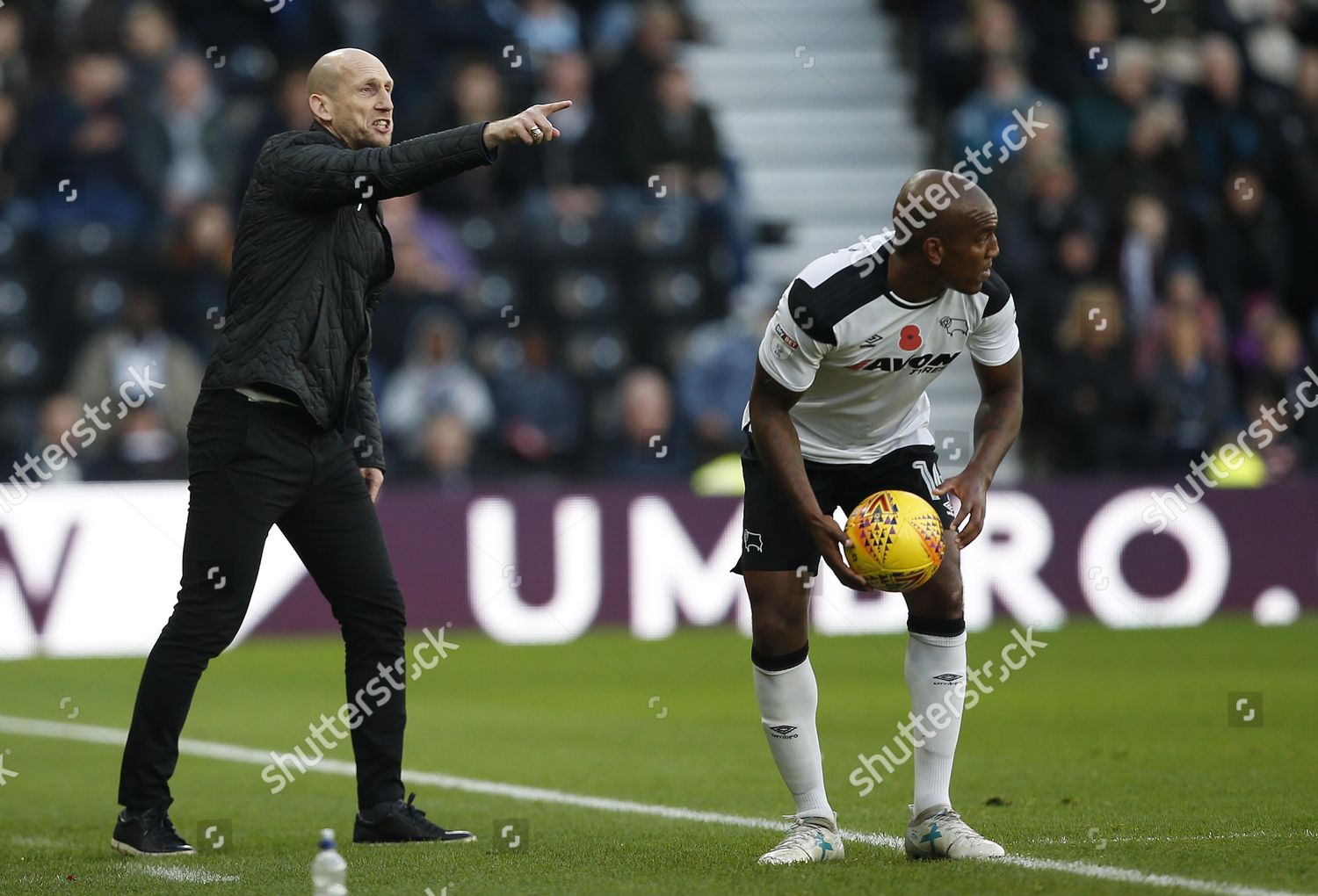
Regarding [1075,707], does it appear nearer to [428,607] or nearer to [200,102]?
[428,607]

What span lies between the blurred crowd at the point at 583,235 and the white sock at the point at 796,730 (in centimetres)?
949

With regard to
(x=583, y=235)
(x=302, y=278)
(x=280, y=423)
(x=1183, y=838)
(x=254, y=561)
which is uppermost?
(x=302, y=278)

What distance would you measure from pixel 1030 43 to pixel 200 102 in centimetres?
838

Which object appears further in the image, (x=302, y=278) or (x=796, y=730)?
(x=302, y=278)

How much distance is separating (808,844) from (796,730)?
37 centimetres

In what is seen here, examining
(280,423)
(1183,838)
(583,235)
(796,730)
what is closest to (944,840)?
(796,730)

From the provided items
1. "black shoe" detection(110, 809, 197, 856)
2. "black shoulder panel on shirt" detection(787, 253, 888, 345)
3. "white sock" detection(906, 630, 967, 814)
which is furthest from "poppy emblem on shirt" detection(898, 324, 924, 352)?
"black shoe" detection(110, 809, 197, 856)

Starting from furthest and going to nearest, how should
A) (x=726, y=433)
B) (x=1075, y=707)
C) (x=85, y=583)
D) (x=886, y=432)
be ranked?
(x=726, y=433)
(x=85, y=583)
(x=1075, y=707)
(x=886, y=432)

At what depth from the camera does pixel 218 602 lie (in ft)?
21.5

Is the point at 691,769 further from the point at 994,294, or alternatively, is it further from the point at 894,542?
the point at 994,294

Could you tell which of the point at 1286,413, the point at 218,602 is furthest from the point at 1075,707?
the point at 1286,413

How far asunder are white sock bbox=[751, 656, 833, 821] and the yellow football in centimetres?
46

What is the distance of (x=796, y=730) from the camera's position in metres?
6.29

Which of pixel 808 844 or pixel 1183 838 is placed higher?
pixel 808 844
